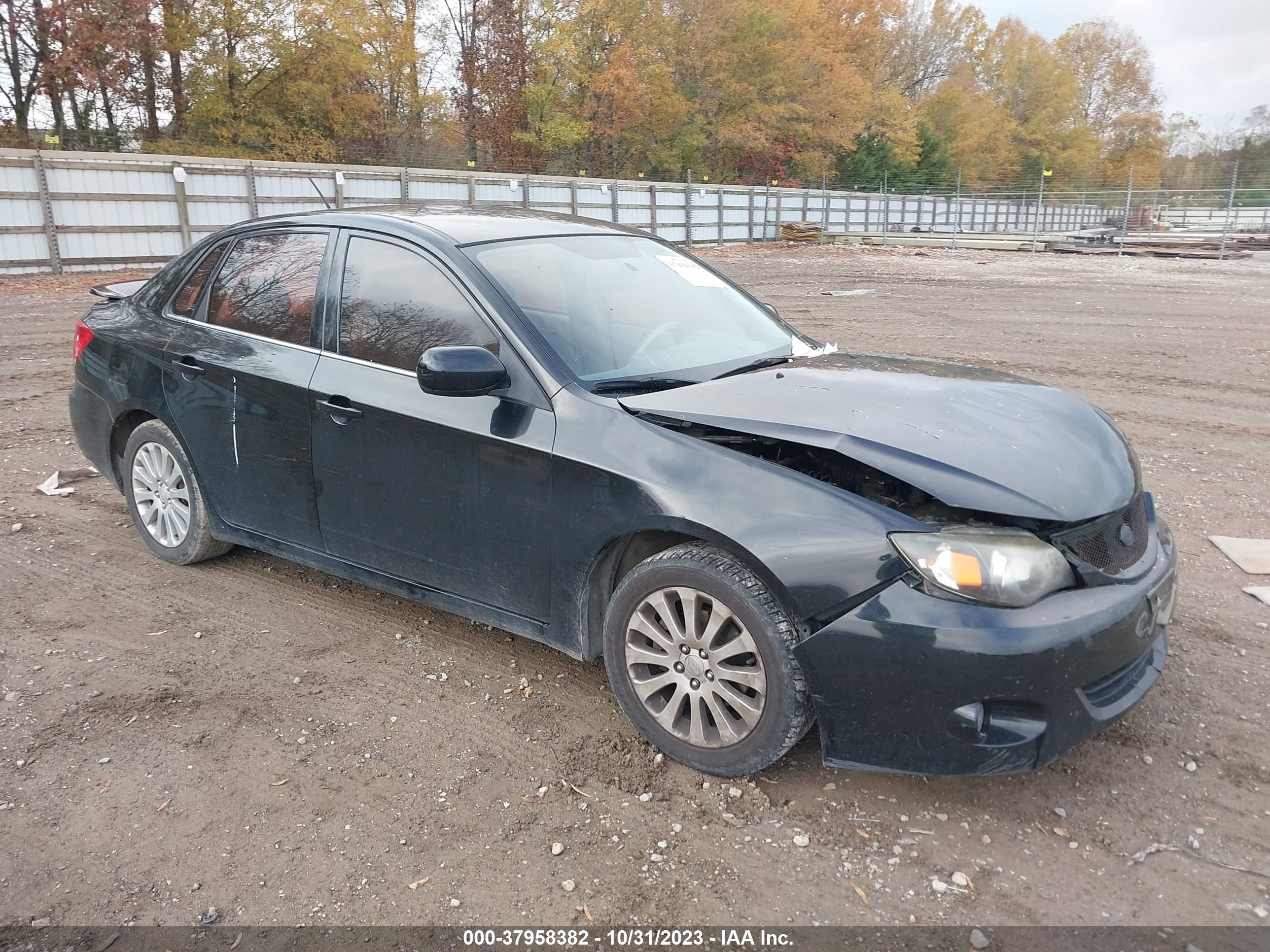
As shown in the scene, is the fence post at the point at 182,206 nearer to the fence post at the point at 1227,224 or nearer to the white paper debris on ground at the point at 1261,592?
the white paper debris on ground at the point at 1261,592

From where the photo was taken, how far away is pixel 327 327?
376 cm

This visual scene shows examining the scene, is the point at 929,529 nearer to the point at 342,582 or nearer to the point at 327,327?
the point at 327,327

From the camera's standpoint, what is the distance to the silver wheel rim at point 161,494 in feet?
14.6

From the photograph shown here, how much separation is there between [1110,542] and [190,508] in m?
3.90

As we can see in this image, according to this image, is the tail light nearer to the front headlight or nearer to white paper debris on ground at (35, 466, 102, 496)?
white paper debris on ground at (35, 466, 102, 496)

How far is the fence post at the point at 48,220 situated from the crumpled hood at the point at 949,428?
19.2 meters

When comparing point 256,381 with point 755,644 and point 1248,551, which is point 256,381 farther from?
point 1248,551

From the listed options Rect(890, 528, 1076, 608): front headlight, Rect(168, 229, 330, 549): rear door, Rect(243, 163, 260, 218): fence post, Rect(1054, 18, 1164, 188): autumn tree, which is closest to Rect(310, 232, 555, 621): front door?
Rect(168, 229, 330, 549): rear door

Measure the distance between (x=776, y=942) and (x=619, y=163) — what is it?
1910 inches

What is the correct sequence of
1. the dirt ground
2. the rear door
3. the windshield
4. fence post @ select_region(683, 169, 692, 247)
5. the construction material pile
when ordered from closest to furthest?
the dirt ground, the windshield, the rear door, fence post @ select_region(683, 169, 692, 247), the construction material pile

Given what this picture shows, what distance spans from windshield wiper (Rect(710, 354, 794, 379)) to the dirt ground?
1284 millimetres

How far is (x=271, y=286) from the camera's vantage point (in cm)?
408

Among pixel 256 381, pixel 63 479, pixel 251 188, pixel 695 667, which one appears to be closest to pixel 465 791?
pixel 695 667

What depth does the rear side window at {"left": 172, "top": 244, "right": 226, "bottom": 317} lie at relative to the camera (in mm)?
4410
